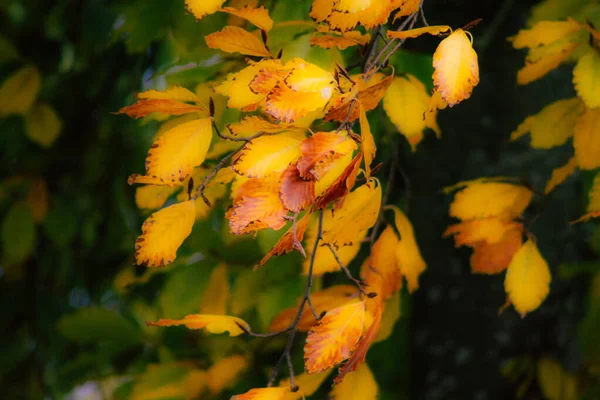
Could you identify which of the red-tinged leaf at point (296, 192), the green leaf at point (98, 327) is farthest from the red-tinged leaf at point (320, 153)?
the green leaf at point (98, 327)

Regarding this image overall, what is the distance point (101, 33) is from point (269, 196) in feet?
2.96

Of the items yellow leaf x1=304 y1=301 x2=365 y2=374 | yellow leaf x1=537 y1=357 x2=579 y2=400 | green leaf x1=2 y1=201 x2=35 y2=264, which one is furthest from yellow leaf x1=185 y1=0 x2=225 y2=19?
green leaf x1=2 y1=201 x2=35 y2=264

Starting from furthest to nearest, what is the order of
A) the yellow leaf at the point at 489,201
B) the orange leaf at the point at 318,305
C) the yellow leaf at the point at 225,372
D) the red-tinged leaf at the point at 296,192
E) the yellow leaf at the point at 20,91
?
the yellow leaf at the point at 20,91 → the yellow leaf at the point at 225,372 → the yellow leaf at the point at 489,201 → the orange leaf at the point at 318,305 → the red-tinged leaf at the point at 296,192

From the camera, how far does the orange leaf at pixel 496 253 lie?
2.49 ft

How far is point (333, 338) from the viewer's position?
0.48m

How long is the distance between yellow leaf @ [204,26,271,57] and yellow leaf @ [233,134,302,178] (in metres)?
0.11

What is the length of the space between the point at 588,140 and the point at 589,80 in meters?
0.08

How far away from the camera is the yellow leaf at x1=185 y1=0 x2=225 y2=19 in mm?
508

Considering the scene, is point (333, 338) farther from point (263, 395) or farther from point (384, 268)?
point (384, 268)

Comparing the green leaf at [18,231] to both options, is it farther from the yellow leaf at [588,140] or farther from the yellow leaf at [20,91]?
the yellow leaf at [588,140]

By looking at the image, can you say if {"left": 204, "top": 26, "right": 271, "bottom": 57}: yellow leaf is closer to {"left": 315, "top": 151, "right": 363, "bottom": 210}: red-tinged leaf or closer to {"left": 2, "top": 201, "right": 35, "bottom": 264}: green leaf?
{"left": 315, "top": 151, "right": 363, "bottom": 210}: red-tinged leaf

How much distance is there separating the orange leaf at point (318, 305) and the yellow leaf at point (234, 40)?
25 cm

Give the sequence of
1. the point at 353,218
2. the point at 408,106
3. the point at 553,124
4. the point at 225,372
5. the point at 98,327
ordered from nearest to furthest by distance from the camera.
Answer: the point at 353,218 → the point at 408,106 → the point at 553,124 → the point at 225,372 → the point at 98,327

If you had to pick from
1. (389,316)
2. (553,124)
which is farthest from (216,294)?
(553,124)
